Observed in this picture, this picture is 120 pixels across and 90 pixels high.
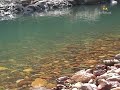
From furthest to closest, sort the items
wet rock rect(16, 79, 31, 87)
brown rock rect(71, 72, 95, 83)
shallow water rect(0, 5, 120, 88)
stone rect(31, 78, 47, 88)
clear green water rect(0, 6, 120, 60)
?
1. clear green water rect(0, 6, 120, 60)
2. shallow water rect(0, 5, 120, 88)
3. wet rock rect(16, 79, 31, 87)
4. stone rect(31, 78, 47, 88)
5. brown rock rect(71, 72, 95, 83)

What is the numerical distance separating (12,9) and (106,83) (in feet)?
135

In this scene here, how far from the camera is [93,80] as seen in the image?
13469 millimetres

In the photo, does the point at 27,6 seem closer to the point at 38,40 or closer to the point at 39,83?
the point at 38,40

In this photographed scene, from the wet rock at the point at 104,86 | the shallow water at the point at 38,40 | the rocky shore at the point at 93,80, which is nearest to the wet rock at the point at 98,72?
the rocky shore at the point at 93,80

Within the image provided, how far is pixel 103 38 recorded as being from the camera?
85.3ft

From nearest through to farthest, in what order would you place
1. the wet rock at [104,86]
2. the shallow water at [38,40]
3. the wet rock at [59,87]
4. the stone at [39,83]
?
the wet rock at [104,86] → the wet rock at [59,87] → the stone at [39,83] → the shallow water at [38,40]

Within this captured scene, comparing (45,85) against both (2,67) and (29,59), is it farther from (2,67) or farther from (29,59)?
(29,59)

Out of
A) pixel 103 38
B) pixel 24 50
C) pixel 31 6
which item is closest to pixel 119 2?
pixel 31 6

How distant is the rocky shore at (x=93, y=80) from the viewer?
1227 cm

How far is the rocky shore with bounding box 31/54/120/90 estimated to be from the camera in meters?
12.3

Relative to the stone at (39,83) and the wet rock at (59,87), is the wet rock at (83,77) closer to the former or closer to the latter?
the wet rock at (59,87)

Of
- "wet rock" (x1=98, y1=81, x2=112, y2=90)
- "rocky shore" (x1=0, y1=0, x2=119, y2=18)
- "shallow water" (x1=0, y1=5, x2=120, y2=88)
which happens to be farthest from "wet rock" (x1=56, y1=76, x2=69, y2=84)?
"rocky shore" (x1=0, y1=0, x2=119, y2=18)

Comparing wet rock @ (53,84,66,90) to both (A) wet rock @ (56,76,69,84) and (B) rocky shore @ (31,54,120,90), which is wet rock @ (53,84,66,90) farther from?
(A) wet rock @ (56,76,69,84)

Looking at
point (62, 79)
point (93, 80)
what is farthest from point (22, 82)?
point (93, 80)
